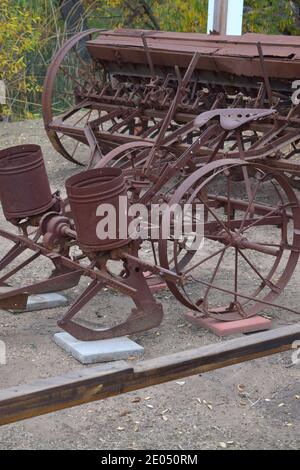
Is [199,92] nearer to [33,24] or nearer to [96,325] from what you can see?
[96,325]

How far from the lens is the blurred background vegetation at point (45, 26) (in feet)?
37.4

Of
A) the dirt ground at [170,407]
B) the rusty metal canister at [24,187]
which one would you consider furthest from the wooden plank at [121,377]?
the rusty metal canister at [24,187]

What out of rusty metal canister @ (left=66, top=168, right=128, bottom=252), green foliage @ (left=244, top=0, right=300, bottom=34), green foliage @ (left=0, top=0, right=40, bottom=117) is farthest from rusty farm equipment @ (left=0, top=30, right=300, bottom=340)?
green foliage @ (left=244, top=0, right=300, bottom=34)

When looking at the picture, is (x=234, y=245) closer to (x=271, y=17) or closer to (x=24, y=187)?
(x=24, y=187)

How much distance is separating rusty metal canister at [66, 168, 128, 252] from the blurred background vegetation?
7689 mm

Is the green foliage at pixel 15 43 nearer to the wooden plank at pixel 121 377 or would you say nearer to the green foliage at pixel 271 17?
the green foliage at pixel 271 17

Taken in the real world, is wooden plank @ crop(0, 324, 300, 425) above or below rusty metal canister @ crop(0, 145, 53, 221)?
above

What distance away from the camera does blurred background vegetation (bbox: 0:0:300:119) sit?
37.4 feet

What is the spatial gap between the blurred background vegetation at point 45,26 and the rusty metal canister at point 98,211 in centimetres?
769

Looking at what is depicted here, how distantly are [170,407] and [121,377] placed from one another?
1024 mm

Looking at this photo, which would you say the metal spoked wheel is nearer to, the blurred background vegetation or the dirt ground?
the dirt ground

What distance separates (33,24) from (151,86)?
544 centimetres

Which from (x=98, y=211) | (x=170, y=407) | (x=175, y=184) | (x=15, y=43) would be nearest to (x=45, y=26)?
(x=15, y=43)
